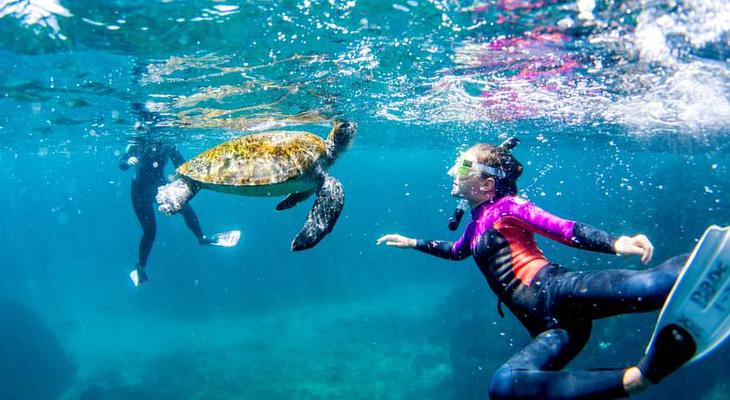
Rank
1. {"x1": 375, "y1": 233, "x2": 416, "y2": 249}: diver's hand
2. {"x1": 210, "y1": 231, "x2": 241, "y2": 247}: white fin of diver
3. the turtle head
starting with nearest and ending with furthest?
{"x1": 375, "y1": 233, "x2": 416, "y2": 249}: diver's hand → the turtle head → {"x1": 210, "y1": 231, "x2": 241, "y2": 247}: white fin of diver

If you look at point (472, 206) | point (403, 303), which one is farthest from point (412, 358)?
point (472, 206)

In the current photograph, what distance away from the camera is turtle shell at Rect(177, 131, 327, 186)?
5348mm

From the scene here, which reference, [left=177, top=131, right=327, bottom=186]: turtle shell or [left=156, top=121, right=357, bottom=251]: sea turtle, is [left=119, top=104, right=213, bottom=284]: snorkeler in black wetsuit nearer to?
[left=156, top=121, right=357, bottom=251]: sea turtle

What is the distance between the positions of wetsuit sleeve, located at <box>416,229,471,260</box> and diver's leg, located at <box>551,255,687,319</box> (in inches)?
57.8

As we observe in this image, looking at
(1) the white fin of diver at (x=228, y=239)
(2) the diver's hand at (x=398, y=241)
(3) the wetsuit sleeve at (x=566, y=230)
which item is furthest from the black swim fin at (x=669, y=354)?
(1) the white fin of diver at (x=228, y=239)

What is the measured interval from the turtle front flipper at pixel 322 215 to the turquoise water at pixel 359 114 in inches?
128

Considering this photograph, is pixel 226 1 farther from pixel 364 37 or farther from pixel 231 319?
pixel 231 319

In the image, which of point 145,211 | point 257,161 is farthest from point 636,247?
point 145,211

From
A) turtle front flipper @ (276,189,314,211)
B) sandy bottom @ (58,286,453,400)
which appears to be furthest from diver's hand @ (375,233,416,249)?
sandy bottom @ (58,286,453,400)

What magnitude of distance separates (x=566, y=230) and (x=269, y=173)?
12.0ft

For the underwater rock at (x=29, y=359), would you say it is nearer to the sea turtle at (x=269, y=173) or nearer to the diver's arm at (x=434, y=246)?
the sea turtle at (x=269, y=173)

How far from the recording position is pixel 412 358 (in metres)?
21.5

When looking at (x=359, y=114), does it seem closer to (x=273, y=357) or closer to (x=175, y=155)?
(x=175, y=155)

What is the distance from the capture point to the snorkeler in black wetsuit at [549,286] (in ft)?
9.10
